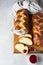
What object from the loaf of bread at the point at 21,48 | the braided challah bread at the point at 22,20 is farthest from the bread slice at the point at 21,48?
the braided challah bread at the point at 22,20

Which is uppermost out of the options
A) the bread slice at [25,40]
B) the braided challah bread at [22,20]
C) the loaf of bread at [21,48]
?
the braided challah bread at [22,20]

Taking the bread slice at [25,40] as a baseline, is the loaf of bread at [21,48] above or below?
below

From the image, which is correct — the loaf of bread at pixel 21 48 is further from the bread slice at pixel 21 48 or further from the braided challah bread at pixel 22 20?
the braided challah bread at pixel 22 20

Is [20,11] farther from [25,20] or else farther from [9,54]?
[9,54]

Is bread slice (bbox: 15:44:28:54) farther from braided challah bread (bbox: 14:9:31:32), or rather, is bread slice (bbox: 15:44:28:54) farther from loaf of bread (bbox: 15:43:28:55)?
braided challah bread (bbox: 14:9:31:32)

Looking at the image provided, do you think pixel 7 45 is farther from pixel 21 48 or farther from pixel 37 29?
pixel 37 29

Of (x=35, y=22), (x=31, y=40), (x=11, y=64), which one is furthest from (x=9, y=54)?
(x=35, y=22)
